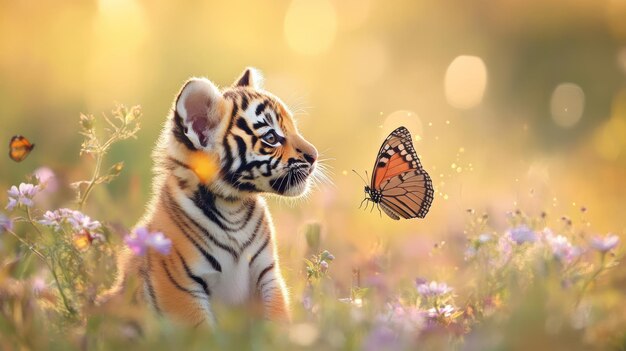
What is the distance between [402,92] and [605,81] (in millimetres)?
2594

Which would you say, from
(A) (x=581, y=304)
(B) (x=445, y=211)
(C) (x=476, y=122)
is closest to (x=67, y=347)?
(A) (x=581, y=304)

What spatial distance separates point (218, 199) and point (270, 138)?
40 centimetres

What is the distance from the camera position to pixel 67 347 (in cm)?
282

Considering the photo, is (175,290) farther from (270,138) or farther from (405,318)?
(405,318)

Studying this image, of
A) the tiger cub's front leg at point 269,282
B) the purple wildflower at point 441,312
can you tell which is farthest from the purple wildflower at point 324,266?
the purple wildflower at point 441,312

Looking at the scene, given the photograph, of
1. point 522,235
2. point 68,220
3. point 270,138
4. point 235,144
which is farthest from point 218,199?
point 522,235

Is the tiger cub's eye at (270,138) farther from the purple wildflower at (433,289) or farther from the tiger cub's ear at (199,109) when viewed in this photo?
the purple wildflower at (433,289)

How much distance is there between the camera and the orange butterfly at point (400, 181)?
4.71 metres

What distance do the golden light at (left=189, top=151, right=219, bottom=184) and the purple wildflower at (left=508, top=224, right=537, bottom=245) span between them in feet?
4.45

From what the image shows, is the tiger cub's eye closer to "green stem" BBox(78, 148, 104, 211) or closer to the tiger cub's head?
the tiger cub's head

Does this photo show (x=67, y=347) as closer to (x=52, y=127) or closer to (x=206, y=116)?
→ (x=206, y=116)

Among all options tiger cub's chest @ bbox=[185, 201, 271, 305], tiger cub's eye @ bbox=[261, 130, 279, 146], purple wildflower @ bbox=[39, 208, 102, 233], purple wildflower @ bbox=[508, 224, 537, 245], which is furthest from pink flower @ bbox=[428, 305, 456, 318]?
purple wildflower @ bbox=[39, 208, 102, 233]

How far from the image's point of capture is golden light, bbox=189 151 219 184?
13.3ft

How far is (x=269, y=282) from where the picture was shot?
13.4ft
